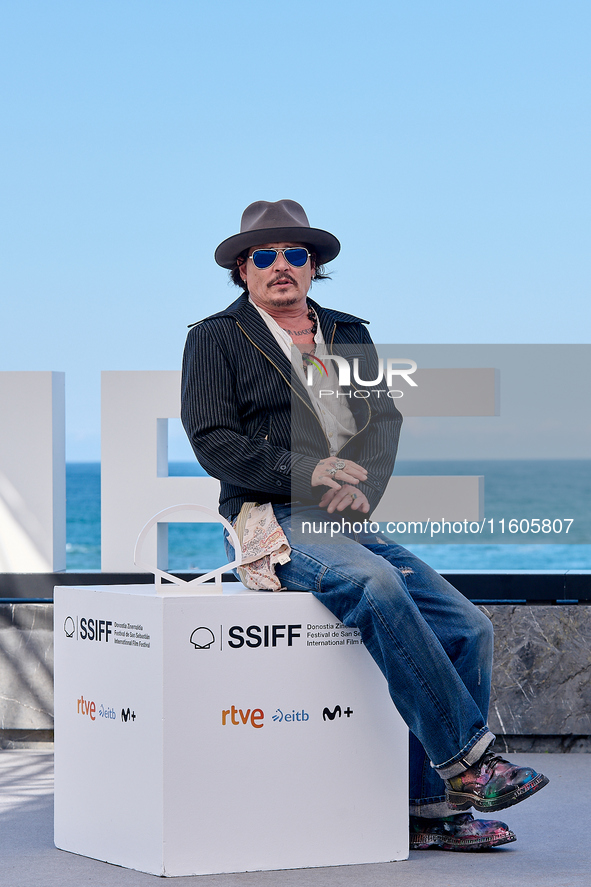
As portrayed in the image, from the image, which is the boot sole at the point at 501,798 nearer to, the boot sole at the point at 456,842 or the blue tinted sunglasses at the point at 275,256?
the boot sole at the point at 456,842

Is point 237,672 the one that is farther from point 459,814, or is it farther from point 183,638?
point 459,814

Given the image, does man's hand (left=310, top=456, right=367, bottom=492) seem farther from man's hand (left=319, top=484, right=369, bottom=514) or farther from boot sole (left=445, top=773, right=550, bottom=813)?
boot sole (left=445, top=773, right=550, bottom=813)

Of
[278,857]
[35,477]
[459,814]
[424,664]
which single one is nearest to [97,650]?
[278,857]

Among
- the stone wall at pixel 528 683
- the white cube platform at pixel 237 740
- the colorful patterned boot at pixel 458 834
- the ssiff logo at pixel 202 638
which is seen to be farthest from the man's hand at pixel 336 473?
the stone wall at pixel 528 683

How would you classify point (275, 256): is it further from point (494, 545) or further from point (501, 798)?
point (494, 545)

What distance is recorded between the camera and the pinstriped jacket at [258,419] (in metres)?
2.88

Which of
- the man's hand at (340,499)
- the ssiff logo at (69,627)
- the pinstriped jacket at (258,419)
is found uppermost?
the pinstriped jacket at (258,419)

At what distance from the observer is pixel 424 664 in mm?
2646

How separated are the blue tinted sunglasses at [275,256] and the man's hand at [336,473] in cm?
64

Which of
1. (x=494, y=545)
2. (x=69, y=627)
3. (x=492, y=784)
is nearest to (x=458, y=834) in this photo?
(x=492, y=784)

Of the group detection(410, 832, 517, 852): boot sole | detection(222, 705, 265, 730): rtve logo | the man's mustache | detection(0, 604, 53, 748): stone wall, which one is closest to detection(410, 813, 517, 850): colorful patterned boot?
detection(410, 832, 517, 852): boot sole

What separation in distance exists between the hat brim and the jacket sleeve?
365mm

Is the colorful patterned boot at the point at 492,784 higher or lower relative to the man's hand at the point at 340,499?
lower

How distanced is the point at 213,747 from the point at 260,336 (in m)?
1.18
